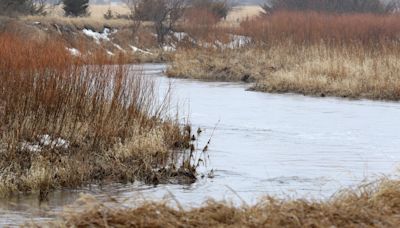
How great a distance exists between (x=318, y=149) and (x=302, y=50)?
16.1 metres

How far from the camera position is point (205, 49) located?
34.5 m

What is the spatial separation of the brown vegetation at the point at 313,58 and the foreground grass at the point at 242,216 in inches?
644

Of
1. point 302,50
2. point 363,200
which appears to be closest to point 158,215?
point 363,200

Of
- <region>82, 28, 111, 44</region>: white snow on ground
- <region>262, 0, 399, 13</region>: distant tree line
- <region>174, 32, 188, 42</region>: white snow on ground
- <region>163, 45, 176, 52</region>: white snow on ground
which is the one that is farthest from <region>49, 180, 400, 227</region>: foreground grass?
<region>262, 0, 399, 13</region>: distant tree line

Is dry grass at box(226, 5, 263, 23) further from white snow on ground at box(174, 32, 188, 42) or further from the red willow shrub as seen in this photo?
the red willow shrub

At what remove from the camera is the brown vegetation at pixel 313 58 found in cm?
2459

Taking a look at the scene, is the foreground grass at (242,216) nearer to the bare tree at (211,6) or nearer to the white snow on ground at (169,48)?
the white snow on ground at (169,48)

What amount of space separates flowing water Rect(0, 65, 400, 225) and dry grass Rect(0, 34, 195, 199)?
0.44 m

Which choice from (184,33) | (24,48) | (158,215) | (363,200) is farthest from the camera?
(184,33)

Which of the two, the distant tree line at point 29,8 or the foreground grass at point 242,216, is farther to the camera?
the distant tree line at point 29,8

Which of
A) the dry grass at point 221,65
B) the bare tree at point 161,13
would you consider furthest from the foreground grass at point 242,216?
the bare tree at point 161,13

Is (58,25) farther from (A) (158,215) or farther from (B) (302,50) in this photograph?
(A) (158,215)

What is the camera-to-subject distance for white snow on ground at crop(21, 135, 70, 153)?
11.8m

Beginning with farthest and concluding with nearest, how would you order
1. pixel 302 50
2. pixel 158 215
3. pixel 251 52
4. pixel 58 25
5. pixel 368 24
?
pixel 58 25 → pixel 368 24 → pixel 251 52 → pixel 302 50 → pixel 158 215
